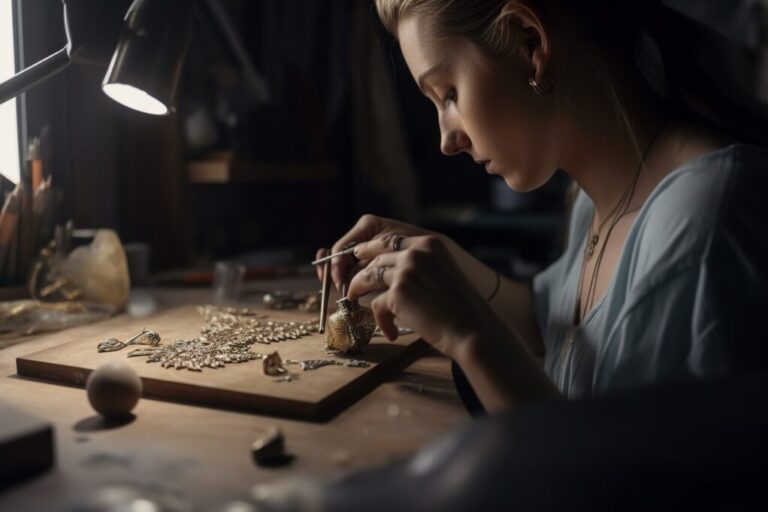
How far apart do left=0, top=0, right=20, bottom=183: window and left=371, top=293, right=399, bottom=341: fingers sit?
1124mm

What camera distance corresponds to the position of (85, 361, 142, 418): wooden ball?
0.81 m

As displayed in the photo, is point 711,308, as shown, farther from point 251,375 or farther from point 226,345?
point 226,345

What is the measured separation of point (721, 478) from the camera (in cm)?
49

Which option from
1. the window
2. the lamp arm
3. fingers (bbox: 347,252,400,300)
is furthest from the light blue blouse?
the window

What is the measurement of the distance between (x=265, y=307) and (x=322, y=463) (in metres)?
0.81

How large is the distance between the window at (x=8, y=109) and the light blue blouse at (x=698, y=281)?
1393 mm

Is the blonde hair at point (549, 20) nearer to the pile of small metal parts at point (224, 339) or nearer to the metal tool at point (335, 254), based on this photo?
the metal tool at point (335, 254)

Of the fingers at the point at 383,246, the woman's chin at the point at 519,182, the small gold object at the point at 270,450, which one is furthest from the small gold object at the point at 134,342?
the woman's chin at the point at 519,182

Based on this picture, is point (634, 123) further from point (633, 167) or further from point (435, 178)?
point (435, 178)

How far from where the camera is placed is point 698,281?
31.2 inches

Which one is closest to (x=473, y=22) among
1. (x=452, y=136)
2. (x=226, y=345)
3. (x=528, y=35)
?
(x=528, y=35)

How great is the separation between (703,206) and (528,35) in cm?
36

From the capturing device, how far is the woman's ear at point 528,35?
0.97 meters

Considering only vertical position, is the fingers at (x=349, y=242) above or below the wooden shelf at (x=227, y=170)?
below
